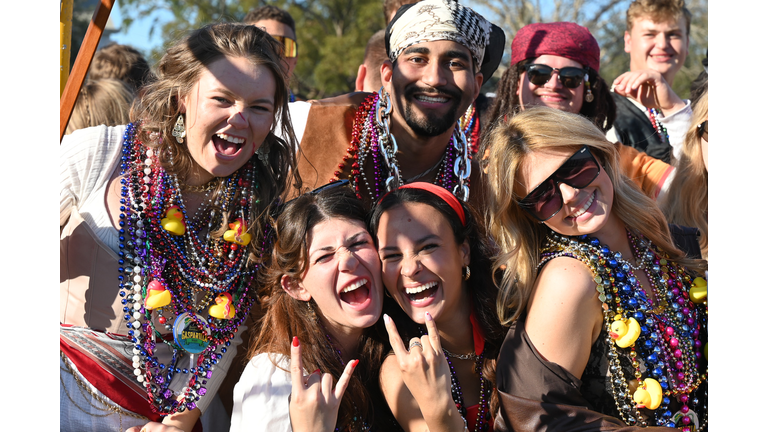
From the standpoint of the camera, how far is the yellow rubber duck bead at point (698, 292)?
243 cm

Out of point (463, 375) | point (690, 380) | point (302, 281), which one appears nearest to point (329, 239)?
point (302, 281)

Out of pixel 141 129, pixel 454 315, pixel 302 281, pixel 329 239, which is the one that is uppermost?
pixel 141 129

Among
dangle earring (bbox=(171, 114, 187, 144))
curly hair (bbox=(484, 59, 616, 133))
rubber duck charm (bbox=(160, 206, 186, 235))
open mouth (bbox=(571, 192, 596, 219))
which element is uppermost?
curly hair (bbox=(484, 59, 616, 133))

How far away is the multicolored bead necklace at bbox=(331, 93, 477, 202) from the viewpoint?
322 centimetres

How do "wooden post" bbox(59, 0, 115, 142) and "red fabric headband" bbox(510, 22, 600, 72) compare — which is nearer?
"wooden post" bbox(59, 0, 115, 142)

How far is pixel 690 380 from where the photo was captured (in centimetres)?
233

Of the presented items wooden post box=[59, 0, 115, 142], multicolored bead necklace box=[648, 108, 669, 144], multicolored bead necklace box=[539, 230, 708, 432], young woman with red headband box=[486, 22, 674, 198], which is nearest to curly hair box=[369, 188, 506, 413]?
multicolored bead necklace box=[539, 230, 708, 432]

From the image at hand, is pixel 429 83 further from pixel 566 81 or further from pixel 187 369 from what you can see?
pixel 187 369

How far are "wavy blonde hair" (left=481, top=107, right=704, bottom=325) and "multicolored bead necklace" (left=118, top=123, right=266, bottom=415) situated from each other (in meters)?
1.01

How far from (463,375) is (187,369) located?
109cm

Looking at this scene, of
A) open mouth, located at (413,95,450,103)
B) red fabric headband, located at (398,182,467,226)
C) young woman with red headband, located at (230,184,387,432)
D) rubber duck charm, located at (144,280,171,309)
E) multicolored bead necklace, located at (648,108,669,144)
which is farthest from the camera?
multicolored bead necklace, located at (648,108,669,144)

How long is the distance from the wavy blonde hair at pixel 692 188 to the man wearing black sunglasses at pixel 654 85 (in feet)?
1.39

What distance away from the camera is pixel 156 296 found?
247 cm

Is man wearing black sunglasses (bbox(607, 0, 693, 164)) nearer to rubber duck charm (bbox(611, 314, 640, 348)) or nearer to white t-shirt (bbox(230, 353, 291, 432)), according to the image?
rubber duck charm (bbox(611, 314, 640, 348))
